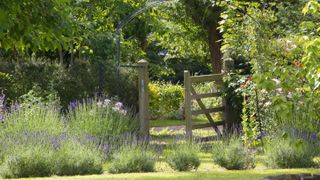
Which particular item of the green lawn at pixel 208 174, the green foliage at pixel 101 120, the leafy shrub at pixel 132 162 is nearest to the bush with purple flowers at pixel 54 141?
the green foliage at pixel 101 120

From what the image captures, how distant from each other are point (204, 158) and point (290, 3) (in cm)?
924

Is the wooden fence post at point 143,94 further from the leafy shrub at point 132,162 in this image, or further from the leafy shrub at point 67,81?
the leafy shrub at point 132,162

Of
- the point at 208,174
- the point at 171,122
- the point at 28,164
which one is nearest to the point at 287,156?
the point at 208,174

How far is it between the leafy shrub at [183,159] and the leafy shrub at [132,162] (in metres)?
0.33

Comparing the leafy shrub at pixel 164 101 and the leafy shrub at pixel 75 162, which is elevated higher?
the leafy shrub at pixel 164 101

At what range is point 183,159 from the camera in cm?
1039

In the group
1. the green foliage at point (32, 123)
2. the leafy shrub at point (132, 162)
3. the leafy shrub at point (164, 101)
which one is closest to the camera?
the leafy shrub at point (132, 162)

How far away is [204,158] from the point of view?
12.3 meters

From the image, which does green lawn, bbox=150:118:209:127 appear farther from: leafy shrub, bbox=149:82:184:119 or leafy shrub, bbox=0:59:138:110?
leafy shrub, bbox=0:59:138:110

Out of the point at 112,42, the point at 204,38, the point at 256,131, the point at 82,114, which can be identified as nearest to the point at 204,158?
the point at 256,131

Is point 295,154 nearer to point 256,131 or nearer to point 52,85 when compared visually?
point 256,131

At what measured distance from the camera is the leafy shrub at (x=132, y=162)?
1034 centimetres

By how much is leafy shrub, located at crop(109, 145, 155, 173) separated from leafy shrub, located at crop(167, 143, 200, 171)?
33 centimetres

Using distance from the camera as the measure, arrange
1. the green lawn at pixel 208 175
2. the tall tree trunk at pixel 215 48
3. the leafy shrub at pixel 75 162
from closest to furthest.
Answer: the green lawn at pixel 208 175 → the leafy shrub at pixel 75 162 → the tall tree trunk at pixel 215 48
